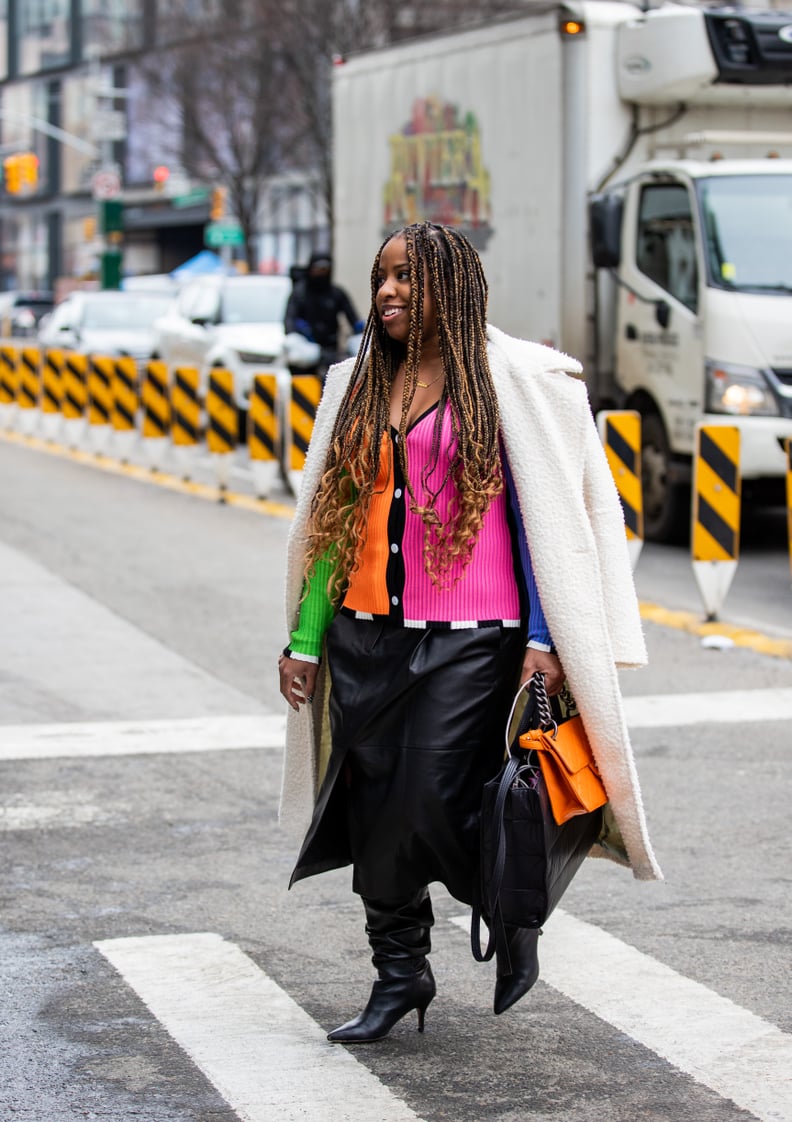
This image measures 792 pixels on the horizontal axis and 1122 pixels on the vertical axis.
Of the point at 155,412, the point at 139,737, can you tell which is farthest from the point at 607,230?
the point at 139,737

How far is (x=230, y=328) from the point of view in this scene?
71.5ft

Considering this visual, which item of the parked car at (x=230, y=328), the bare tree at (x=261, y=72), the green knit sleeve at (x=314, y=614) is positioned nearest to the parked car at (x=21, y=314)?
the bare tree at (x=261, y=72)

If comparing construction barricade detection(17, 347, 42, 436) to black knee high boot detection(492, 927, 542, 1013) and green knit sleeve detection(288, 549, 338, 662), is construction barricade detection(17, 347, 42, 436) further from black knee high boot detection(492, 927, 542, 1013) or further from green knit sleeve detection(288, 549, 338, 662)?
black knee high boot detection(492, 927, 542, 1013)

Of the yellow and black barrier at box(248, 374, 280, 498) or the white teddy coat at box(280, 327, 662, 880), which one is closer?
the white teddy coat at box(280, 327, 662, 880)

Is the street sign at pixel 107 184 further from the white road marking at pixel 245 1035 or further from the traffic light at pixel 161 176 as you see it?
the white road marking at pixel 245 1035

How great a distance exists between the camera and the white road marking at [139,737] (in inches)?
298

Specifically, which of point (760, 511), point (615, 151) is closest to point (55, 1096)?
point (615, 151)

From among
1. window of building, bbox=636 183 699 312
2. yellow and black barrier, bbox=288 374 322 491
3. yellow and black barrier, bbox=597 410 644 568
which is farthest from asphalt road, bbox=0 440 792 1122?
yellow and black barrier, bbox=288 374 322 491

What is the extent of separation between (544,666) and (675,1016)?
103cm

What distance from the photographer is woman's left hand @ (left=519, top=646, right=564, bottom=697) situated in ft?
13.3

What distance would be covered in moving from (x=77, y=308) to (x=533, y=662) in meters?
24.5

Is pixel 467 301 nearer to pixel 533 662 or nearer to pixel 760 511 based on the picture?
pixel 533 662

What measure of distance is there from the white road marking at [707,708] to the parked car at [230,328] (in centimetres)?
1231

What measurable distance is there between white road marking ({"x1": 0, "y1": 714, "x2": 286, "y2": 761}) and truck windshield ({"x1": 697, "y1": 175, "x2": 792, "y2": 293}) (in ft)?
19.7
